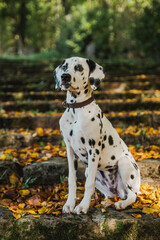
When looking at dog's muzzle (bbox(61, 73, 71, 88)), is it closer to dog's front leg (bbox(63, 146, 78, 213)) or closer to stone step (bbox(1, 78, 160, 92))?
dog's front leg (bbox(63, 146, 78, 213))

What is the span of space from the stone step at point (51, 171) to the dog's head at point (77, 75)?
1223 mm

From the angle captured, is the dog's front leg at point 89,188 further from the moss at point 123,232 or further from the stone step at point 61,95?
the stone step at point 61,95

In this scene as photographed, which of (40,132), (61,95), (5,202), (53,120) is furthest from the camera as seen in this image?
(61,95)

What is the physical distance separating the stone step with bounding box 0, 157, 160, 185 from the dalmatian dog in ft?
1.96

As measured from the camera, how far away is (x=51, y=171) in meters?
3.10

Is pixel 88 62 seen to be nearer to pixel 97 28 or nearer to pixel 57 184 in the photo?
pixel 57 184

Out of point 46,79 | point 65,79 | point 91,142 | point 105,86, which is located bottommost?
point 91,142

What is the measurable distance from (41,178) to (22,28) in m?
24.6

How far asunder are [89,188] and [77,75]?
104 cm

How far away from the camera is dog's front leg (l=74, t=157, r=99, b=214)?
88.4 inches

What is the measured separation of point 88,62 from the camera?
2.31 meters

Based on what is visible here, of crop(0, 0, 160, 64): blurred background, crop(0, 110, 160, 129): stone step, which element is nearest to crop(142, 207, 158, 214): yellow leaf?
crop(0, 110, 160, 129): stone step

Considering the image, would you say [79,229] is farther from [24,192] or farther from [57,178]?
[57,178]

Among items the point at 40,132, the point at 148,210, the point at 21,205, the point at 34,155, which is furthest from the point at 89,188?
the point at 40,132
